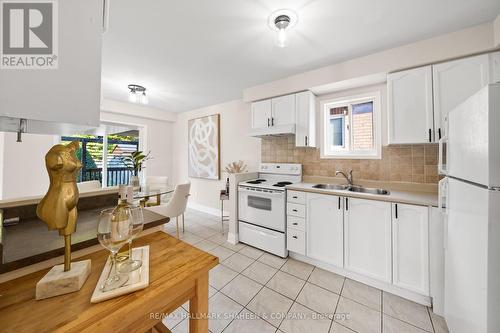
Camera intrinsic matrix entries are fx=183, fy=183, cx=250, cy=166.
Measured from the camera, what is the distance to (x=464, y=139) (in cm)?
108

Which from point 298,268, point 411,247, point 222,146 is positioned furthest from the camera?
point 222,146

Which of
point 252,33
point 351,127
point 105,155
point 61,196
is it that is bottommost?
point 61,196

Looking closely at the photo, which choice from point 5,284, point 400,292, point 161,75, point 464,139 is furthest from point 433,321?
point 161,75

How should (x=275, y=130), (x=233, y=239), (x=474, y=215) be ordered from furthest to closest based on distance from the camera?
(x=233, y=239)
(x=275, y=130)
(x=474, y=215)

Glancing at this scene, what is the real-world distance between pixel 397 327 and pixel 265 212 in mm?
1537

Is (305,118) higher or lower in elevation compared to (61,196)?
higher

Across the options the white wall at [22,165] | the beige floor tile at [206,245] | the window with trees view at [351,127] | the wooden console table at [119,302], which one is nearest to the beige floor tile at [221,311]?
the wooden console table at [119,302]

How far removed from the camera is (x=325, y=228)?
207 centimetres

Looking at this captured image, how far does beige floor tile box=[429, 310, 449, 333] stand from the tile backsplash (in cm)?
124

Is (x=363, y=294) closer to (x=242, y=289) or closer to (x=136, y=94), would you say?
(x=242, y=289)

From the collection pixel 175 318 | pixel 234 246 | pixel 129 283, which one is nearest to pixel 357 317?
pixel 175 318

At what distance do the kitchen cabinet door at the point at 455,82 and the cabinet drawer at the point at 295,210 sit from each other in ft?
4.85

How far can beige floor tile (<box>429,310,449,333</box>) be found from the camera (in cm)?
136

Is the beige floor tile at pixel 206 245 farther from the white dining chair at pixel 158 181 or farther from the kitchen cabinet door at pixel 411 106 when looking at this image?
the kitchen cabinet door at pixel 411 106
